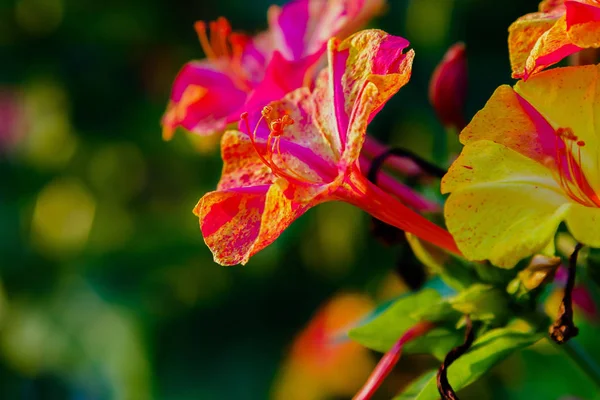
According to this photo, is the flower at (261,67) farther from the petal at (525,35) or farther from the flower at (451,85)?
the petal at (525,35)

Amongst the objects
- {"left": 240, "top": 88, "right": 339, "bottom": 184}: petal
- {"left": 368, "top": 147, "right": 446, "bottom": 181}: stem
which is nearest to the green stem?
{"left": 368, "top": 147, "right": 446, "bottom": 181}: stem

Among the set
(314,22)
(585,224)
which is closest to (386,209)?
(585,224)

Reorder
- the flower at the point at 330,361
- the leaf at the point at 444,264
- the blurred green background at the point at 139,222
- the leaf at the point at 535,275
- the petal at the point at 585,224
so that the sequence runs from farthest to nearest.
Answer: the blurred green background at the point at 139,222, the flower at the point at 330,361, the leaf at the point at 444,264, the leaf at the point at 535,275, the petal at the point at 585,224

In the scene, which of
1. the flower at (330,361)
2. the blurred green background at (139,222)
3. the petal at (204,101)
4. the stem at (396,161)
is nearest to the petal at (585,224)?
the stem at (396,161)

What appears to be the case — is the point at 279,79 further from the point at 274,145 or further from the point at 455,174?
the point at 455,174

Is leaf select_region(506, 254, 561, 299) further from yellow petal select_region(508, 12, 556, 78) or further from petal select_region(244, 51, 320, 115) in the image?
petal select_region(244, 51, 320, 115)

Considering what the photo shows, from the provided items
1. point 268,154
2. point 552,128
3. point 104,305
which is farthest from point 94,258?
point 552,128

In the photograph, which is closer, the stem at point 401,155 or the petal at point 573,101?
the petal at point 573,101
